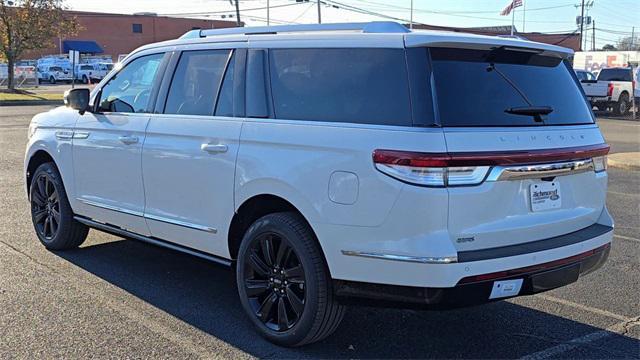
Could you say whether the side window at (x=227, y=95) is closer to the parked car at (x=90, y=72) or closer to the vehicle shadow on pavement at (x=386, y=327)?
the vehicle shadow on pavement at (x=386, y=327)

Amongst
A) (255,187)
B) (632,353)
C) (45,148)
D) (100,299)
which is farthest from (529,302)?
(45,148)

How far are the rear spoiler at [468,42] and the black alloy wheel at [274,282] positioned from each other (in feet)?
4.67

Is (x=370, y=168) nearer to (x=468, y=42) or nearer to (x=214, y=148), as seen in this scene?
(x=468, y=42)

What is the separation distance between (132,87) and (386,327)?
9.44 ft

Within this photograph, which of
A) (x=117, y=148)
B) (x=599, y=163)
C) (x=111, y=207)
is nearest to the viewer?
(x=599, y=163)

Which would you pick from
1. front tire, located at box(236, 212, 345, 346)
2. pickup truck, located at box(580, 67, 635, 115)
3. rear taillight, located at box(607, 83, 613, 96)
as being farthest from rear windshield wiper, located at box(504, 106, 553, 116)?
rear taillight, located at box(607, 83, 613, 96)

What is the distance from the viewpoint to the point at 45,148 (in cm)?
632

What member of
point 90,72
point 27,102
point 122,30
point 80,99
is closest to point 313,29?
point 80,99

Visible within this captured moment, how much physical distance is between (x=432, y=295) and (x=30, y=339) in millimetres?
2553

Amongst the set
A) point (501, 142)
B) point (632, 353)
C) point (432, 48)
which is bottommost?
point (632, 353)

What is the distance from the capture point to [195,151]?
4656 millimetres

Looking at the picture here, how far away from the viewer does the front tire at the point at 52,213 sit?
6.20m

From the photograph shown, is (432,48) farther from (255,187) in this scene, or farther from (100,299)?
(100,299)

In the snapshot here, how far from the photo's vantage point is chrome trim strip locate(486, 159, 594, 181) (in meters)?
3.57
